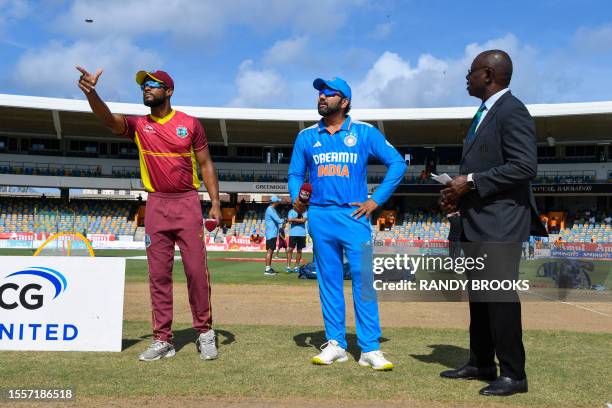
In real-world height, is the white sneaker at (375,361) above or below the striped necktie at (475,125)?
below

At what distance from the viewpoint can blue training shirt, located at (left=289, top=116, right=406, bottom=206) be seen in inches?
179

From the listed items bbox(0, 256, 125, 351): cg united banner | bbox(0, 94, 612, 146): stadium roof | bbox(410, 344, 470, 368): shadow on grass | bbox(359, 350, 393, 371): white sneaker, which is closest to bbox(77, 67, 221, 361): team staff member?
bbox(0, 256, 125, 351): cg united banner

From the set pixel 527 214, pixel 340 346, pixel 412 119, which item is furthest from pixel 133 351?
pixel 412 119

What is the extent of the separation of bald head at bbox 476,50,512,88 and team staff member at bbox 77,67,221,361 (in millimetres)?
2500

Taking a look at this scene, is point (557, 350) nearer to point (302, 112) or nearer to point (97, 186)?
point (302, 112)

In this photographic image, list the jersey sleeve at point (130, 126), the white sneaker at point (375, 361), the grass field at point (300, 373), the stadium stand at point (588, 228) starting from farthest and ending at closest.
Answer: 1. the stadium stand at point (588, 228)
2. the jersey sleeve at point (130, 126)
3. the white sneaker at point (375, 361)
4. the grass field at point (300, 373)

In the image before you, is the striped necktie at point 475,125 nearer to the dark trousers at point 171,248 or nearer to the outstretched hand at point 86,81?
the dark trousers at point 171,248

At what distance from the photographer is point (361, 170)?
4.62 m

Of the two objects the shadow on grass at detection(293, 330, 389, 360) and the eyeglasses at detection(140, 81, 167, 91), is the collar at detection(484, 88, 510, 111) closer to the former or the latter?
the shadow on grass at detection(293, 330, 389, 360)

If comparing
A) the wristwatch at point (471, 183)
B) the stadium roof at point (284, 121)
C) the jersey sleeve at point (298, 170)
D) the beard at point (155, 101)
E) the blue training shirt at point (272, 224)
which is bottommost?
the blue training shirt at point (272, 224)

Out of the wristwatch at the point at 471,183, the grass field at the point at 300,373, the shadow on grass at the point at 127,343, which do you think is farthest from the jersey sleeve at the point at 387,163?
the shadow on grass at the point at 127,343

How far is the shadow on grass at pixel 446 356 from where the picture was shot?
4.57 m

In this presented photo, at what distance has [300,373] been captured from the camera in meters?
4.10

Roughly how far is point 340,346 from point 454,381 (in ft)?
3.33
